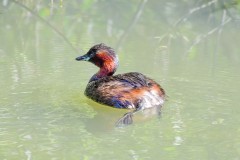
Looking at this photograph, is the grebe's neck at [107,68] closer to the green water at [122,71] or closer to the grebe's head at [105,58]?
the grebe's head at [105,58]

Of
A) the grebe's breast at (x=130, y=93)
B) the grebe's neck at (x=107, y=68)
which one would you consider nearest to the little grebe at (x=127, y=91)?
A: the grebe's breast at (x=130, y=93)

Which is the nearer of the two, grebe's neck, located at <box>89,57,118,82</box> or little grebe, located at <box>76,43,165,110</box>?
little grebe, located at <box>76,43,165,110</box>

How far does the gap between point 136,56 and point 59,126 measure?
3137mm

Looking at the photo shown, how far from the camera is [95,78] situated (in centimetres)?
809

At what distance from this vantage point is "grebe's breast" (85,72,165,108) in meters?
7.27

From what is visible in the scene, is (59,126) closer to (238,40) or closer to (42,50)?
(42,50)

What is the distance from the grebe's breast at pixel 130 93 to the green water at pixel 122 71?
10 centimetres

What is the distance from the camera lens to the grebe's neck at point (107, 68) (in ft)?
26.8

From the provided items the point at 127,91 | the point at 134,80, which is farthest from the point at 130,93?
the point at 134,80

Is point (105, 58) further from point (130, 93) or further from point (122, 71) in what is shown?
point (130, 93)

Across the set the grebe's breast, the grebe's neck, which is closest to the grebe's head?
the grebe's neck

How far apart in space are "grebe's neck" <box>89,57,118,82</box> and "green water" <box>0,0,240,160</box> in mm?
234

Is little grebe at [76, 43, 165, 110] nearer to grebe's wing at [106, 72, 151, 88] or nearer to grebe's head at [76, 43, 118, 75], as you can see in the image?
grebe's wing at [106, 72, 151, 88]

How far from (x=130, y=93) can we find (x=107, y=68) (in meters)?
0.98
